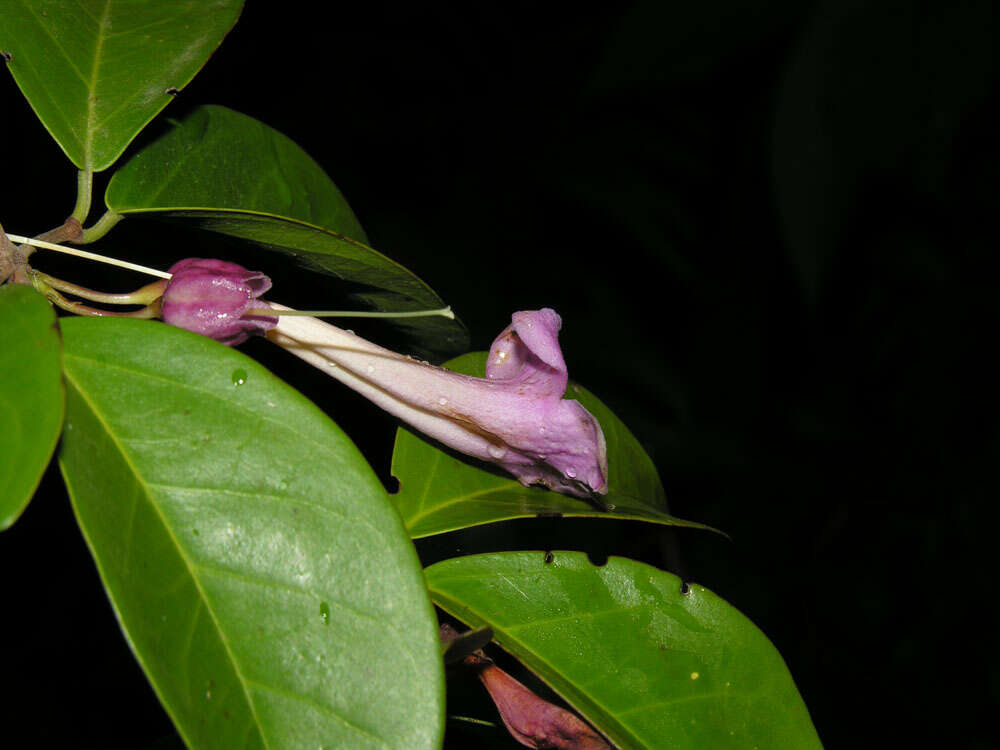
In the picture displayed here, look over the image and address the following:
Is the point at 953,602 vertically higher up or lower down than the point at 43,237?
lower down

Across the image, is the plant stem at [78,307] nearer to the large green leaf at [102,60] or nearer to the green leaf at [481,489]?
the large green leaf at [102,60]

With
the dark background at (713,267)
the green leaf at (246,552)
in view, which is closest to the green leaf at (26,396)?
the green leaf at (246,552)

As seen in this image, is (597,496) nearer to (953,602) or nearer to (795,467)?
(795,467)

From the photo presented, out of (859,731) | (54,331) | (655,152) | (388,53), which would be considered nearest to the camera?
(54,331)

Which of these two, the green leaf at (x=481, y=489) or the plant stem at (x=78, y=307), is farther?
the green leaf at (x=481, y=489)

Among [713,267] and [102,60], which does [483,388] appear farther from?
[713,267]

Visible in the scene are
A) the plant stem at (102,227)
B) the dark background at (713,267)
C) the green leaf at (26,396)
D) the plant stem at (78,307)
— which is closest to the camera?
the green leaf at (26,396)

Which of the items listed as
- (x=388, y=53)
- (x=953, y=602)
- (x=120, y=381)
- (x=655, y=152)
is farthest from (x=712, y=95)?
(x=120, y=381)
